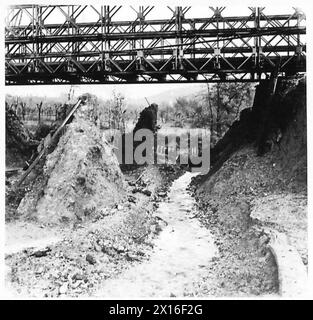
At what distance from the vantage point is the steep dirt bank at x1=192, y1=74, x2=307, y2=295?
12.5 m

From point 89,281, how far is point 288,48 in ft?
48.8

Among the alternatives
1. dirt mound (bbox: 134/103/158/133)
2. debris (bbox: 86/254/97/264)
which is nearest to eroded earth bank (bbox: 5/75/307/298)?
debris (bbox: 86/254/97/264)

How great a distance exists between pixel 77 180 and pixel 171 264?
5.56m

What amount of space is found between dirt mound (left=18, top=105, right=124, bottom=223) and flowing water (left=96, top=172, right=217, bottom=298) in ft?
10.5

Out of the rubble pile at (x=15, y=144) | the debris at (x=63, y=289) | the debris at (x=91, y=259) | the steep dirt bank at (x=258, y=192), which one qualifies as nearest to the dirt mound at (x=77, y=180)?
the debris at (x=91, y=259)

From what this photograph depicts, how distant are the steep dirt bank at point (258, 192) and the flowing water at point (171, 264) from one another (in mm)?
692

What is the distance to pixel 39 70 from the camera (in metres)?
21.3

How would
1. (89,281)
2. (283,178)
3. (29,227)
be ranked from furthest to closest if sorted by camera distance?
(283,178)
(29,227)
(89,281)

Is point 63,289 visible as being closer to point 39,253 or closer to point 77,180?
point 39,253

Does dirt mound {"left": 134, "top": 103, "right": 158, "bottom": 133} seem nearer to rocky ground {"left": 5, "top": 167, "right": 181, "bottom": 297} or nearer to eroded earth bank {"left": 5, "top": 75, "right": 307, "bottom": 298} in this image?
eroded earth bank {"left": 5, "top": 75, "right": 307, "bottom": 298}

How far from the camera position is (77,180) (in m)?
16.7

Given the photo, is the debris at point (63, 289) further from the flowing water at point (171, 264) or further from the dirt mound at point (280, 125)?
the dirt mound at point (280, 125)

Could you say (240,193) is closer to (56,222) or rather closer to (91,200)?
(91,200)
